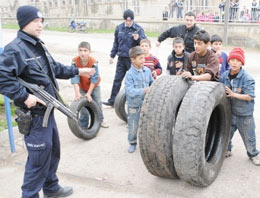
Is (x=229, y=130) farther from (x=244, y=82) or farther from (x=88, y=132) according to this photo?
(x=88, y=132)

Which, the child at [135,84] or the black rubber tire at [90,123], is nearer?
the child at [135,84]

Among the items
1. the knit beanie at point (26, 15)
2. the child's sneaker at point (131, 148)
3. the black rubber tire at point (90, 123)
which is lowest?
the child's sneaker at point (131, 148)

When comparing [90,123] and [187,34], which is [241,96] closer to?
[187,34]

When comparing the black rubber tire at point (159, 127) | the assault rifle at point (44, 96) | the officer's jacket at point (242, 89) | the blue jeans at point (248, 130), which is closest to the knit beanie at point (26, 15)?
the assault rifle at point (44, 96)

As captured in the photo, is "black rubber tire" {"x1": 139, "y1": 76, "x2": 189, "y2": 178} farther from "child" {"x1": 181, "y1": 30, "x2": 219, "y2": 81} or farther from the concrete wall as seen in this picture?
the concrete wall

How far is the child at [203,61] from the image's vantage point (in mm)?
4058

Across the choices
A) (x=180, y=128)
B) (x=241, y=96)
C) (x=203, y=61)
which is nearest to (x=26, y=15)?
(x=180, y=128)

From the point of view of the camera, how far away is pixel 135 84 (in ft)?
14.4

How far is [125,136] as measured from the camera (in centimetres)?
525

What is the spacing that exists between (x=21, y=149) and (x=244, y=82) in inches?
130

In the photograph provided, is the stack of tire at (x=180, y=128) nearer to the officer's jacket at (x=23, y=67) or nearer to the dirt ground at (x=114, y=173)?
the dirt ground at (x=114, y=173)

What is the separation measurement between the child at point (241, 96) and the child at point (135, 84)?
40.5 inches

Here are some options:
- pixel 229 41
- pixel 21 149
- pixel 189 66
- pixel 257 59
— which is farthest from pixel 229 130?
pixel 229 41

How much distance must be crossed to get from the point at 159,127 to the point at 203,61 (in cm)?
126
